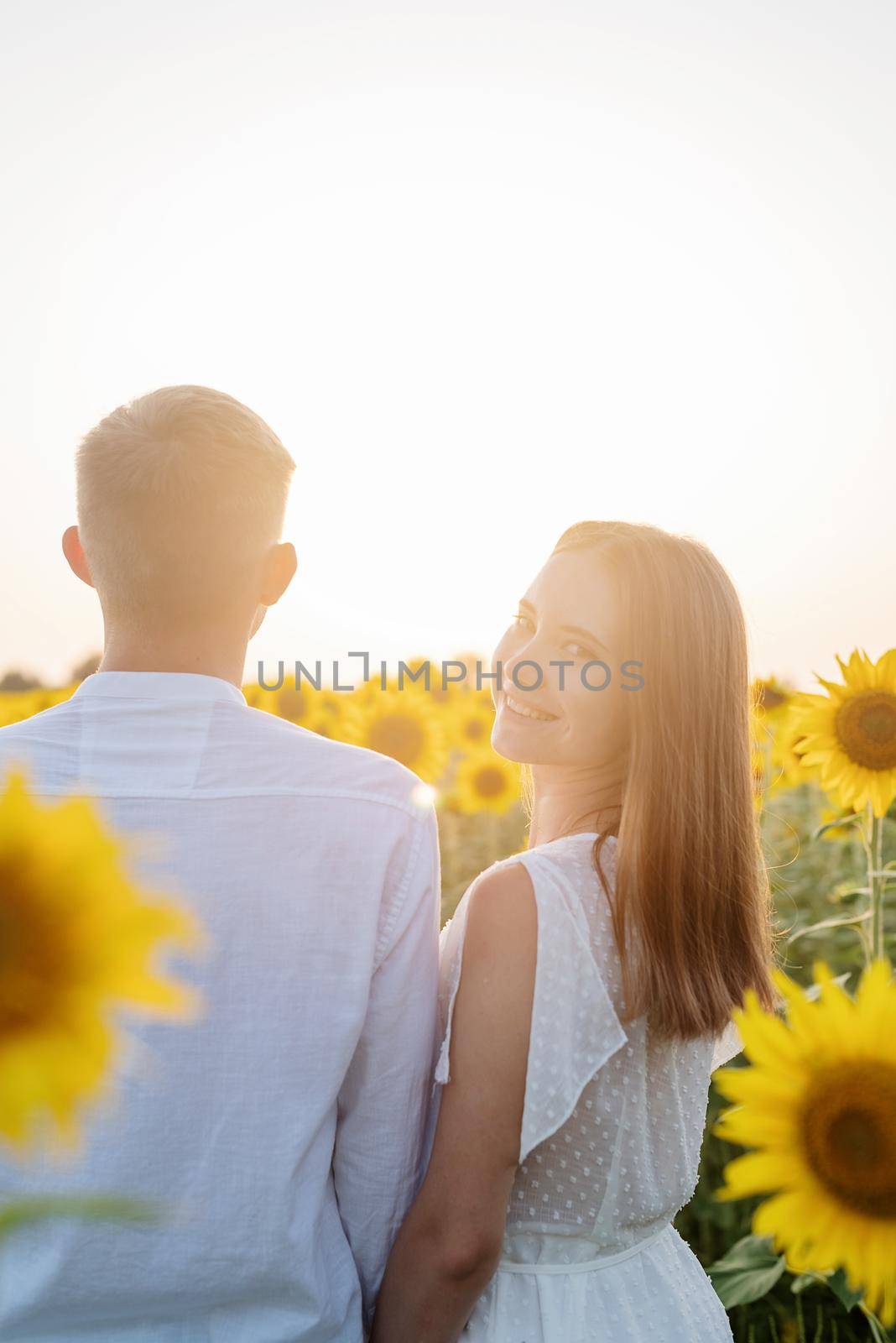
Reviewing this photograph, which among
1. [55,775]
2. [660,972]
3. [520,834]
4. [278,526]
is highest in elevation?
[278,526]

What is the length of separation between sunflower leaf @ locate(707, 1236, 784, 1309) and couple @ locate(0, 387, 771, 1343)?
3.16 ft

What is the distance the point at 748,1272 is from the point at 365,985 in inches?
79.8

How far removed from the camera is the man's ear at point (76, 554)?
1866 mm

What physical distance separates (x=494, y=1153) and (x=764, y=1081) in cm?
91

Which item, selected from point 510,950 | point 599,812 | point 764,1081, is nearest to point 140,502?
point 510,950

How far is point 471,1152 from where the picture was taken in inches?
67.6

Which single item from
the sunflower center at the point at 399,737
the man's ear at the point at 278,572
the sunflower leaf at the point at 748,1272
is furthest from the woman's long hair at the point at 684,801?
the sunflower center at the point at 399,737

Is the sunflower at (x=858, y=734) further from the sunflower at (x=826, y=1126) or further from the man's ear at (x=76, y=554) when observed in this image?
the sunflower at (x=826, y=1126)

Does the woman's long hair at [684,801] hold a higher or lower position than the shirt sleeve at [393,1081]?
higher

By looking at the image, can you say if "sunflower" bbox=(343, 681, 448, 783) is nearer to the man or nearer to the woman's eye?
the woman's eye

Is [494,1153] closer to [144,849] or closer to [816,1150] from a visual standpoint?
[816,1150]

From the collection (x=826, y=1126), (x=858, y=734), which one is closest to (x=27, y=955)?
(x=826, y=1126)

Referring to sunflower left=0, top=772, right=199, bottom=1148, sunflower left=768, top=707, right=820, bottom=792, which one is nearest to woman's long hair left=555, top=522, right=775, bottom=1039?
sunflower left=0, top=772, right=199, bottom=1148

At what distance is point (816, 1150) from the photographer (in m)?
0.94
